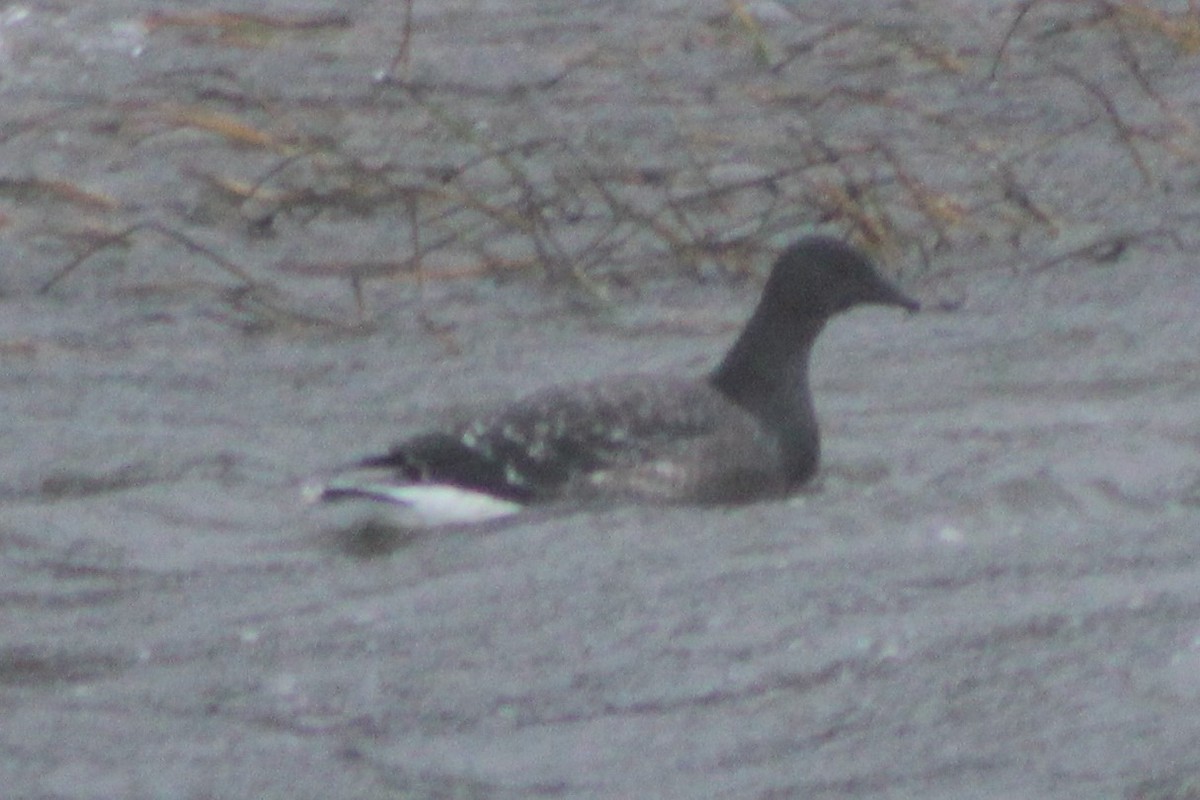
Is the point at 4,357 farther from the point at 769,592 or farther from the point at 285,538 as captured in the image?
the point at 769,592

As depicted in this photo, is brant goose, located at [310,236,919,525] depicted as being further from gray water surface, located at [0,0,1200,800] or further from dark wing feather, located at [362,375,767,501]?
gray water surface, located at [0,0,1200,800]

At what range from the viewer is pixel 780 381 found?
11.0 metres

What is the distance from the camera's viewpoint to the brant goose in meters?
10.2

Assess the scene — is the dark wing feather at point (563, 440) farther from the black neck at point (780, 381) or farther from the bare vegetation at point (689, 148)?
the bare vegetation at point (689, 148)

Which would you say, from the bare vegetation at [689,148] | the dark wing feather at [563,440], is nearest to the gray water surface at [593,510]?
the bare vegetation at [689,148]

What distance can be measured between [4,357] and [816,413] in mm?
2546

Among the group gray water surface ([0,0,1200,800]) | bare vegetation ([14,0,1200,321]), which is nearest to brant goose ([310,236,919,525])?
gray water surface ([0,0,1200,800])

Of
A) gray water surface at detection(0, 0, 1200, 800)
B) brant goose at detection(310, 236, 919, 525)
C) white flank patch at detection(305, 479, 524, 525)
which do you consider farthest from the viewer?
brant goose at detection(310, 236, 919, 525)

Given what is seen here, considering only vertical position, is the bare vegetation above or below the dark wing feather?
below

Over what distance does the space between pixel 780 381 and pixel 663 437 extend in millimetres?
545

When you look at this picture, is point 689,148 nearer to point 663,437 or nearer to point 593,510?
point 663,437

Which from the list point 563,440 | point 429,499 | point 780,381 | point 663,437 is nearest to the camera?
point 429,499

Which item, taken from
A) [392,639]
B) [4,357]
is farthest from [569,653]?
[4,357]

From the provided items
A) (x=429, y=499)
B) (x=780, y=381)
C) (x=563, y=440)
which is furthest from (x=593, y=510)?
(x=780, y=381)
